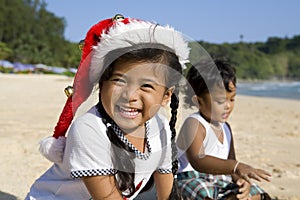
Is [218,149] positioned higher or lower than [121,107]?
lower

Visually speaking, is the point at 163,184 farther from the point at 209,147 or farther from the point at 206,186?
the point at 209,147

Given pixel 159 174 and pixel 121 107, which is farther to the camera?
pixel 159 174

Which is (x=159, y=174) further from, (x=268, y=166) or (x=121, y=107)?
(x=268, y=166)

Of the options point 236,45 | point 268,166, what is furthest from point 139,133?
point 236,45

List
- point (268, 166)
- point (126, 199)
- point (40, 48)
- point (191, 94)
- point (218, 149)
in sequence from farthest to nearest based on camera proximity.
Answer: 1. point (40, 48)
2. point (268, 166)
3. point (218, 149)
4. point (191, 94)
5. point (126, 199)

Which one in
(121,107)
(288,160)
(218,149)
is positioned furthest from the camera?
(288,160)

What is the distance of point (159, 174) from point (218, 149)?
70cm

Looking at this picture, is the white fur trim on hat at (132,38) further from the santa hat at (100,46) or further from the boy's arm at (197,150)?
the boy's arm at (197,150)

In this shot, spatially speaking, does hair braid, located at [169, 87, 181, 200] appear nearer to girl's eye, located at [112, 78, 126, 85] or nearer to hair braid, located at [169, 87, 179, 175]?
hair braid, located at [169, 87, 179, 175]

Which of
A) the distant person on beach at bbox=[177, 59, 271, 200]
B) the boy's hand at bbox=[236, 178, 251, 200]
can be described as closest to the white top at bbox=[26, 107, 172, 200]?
the distant person on beach at bbox=[177, 59, 271, 200]

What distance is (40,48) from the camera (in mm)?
56125

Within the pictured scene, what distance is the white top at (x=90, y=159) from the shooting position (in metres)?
1.62

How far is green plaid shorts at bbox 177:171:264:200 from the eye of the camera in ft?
7.49

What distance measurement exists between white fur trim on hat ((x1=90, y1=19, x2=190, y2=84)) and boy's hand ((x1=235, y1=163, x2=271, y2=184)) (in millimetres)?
688
